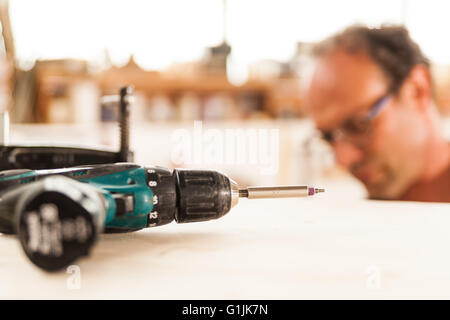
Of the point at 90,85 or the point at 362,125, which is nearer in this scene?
the point at 362,125

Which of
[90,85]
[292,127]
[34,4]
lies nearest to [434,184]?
[292,127]

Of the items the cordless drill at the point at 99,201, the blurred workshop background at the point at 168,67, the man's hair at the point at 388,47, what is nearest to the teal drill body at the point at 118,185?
the cordless drill at the point at 99,201

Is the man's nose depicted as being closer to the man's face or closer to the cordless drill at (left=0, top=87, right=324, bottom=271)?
the man's face

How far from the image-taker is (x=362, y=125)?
1417 millimetres

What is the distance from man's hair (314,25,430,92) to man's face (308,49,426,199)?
0.02m

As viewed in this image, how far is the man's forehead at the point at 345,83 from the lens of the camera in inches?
53.9

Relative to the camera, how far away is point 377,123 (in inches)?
55.1

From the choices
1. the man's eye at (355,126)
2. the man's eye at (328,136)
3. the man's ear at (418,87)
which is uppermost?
the man's ear at (418,87)

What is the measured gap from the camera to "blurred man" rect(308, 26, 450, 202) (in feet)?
4.43

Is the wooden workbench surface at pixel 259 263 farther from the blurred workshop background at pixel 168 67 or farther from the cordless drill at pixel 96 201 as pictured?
the blurred workshop background at pixel 168 67

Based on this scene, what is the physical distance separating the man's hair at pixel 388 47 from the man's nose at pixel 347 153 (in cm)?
24

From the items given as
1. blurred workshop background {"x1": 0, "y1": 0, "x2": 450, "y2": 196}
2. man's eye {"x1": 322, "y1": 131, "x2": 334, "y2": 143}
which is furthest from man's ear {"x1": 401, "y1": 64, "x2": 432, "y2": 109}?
blurred workshop background {"x1": 0, "y1": 0, "x2": 450, "y2": 196}
